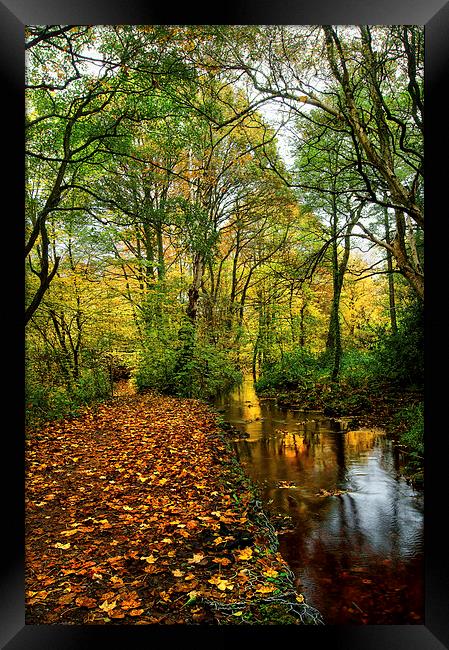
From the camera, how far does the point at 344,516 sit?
2.87 meters

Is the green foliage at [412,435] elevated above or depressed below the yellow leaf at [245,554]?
above

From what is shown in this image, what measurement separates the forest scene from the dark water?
2cm

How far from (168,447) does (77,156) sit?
292 centimetres

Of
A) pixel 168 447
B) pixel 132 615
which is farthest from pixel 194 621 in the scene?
pixel 168 447

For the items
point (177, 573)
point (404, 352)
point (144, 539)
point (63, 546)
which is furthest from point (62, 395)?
point (404, 352)

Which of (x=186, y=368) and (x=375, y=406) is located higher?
(x=186, y=368)

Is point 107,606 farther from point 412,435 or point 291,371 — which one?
point 291,371

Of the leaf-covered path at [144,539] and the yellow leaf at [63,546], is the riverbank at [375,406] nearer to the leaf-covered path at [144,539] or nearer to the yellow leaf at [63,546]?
the leaf-covered path at [144,539]

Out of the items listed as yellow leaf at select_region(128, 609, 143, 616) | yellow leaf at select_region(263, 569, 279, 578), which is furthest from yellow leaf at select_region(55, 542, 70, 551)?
yellow leaf at select_region(263, 569, 279, 578)
